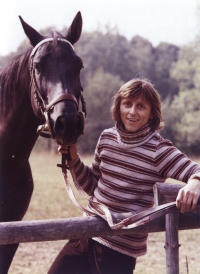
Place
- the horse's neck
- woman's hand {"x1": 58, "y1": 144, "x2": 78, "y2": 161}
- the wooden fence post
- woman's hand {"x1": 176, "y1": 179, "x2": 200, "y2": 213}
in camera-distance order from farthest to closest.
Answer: the horse's neck, woman's hand {"x1": 58, "y1": 144, "x2": 78, "y2": 161}, the wooden fence post, woman's hand {"x1": 176, "y1": 179, "x2": 200, "y2": 213}

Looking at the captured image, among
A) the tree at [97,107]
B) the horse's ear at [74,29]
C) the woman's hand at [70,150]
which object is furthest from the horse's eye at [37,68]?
the tree at [97,107]

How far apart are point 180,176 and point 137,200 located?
33 centimetres

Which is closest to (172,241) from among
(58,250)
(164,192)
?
(164,192)

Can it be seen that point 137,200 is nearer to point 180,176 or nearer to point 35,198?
point 180,176

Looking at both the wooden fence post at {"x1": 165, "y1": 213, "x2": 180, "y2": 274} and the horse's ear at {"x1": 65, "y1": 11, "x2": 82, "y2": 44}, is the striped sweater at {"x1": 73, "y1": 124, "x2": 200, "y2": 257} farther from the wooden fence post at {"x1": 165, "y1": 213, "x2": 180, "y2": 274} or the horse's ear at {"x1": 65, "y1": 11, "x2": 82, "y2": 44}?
the horse's ear at {"x1": 65, "y1": 11, "x2": 82, "y2": 44}

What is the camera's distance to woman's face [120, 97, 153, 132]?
2588 mm

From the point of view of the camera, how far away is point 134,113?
2.58 m

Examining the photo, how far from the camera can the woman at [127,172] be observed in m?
2.49

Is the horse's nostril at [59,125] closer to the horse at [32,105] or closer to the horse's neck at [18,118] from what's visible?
the horse at [32,105]

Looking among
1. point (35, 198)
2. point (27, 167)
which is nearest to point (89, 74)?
point (35, 198)

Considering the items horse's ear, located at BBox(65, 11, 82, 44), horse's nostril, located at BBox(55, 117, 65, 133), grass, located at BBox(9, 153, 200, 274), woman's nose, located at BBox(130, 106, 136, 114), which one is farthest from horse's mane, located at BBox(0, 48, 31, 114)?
→ grass, located at BBox(9, 153, 200, 274)

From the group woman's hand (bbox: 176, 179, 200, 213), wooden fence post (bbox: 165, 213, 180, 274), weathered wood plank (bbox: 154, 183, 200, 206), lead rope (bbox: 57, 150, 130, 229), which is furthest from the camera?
wooden fence post (bbox: 165, 213, 180, 274)

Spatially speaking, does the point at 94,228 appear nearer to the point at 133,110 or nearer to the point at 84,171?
the point at 84,171

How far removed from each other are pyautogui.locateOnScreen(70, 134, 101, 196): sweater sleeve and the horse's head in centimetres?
21
